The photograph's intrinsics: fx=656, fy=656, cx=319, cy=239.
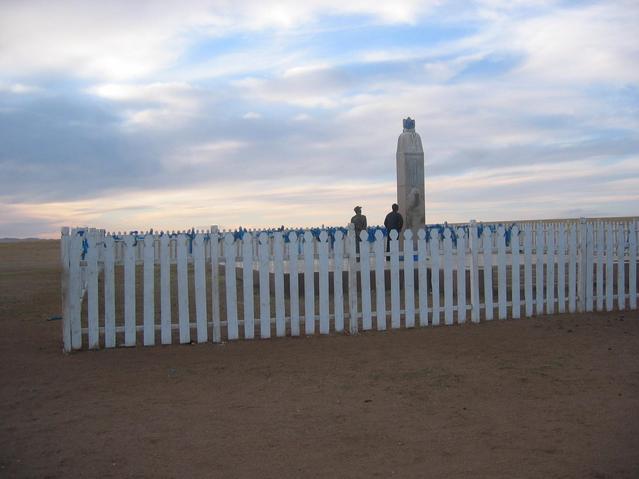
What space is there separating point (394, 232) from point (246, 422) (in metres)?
5.02

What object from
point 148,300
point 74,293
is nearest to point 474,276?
point 148,300

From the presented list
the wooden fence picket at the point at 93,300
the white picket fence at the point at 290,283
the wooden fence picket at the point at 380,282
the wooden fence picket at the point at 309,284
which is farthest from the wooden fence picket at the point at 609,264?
the wooden fence picket at the point at 93,300

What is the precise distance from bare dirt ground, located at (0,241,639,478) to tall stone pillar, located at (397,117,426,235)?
33.4 feet

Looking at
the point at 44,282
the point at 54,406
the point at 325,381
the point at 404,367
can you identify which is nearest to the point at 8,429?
the point at 54,406

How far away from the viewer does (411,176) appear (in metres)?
19.3

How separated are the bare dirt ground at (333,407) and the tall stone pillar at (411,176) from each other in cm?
1017

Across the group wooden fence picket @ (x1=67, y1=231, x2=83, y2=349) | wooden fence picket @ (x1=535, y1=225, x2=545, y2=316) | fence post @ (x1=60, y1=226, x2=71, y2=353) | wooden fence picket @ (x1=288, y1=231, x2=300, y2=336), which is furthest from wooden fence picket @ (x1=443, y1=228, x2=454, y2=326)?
fence post @ (x1=60, y1=226, x2=71, y2=353)

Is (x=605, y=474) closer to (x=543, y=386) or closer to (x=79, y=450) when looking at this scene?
(x=543, y=386)

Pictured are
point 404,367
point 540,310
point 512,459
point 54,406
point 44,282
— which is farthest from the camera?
point 44,282

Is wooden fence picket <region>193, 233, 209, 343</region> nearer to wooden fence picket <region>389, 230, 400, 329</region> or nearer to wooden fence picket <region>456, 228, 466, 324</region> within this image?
wooden fence picket <region>389, 230, 400, 329</region>

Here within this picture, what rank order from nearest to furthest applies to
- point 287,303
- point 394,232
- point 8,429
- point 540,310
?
point 8,429
point 394,232
point 540,310
point 287,303

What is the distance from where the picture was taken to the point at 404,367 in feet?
24.3

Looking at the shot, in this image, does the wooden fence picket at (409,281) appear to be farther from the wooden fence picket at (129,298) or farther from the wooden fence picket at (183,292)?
the wooden fence picket at (129,298)

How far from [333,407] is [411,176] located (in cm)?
1405
